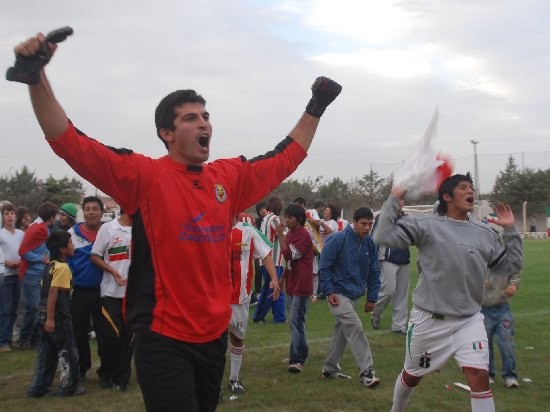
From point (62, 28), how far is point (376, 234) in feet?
10.4

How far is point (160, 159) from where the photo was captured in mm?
3244

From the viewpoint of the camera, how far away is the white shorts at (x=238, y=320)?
21.7 ft

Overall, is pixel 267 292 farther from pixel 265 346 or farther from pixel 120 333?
pixel 120 333

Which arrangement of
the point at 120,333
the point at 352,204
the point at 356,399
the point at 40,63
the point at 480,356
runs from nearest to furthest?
1. the point at 40,63
2. the point at 480,356
3. the point at 356,399
4. the point at 120,333
5. the point at 352,204

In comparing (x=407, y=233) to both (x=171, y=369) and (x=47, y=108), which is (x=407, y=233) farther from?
(x=47, y=108)

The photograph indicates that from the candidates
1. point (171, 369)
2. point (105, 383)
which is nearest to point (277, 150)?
point (171, 369)

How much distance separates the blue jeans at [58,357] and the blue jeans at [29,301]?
2649 mm

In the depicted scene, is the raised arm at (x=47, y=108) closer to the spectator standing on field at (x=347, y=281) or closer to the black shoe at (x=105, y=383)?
the spectator standing on field at (x=347, y=281)

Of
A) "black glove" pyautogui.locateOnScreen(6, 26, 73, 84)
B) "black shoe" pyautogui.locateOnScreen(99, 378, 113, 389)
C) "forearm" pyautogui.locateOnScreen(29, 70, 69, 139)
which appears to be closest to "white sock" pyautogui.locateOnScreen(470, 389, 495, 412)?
"forearm" pyautogui.locateOnScreen(29, 70, 69, 139)

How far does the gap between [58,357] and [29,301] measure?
9.22 feet

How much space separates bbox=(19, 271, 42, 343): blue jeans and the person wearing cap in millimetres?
848

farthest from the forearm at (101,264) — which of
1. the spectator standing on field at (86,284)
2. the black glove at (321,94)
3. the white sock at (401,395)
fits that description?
the black glove at (321,94)

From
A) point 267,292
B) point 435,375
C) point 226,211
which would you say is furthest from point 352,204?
point 226,211

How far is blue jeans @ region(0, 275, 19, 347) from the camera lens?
29.9 feet
